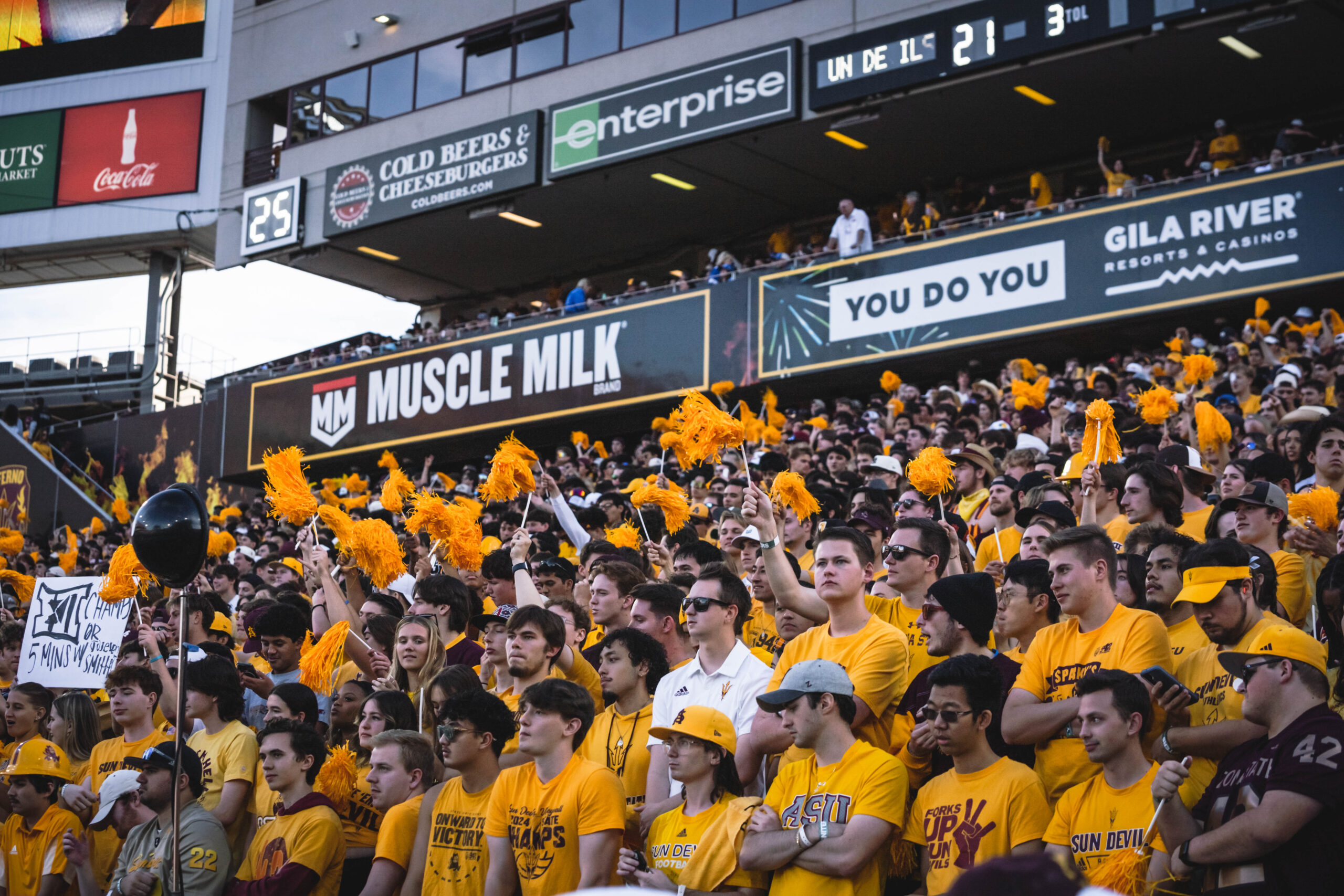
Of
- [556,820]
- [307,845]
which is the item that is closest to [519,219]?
[307,845]

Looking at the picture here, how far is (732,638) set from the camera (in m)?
6.19

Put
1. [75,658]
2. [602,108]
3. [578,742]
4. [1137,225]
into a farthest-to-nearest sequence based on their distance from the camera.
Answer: [602,108], [1137,225], [75,658], [578,742]

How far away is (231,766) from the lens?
7.05 metres

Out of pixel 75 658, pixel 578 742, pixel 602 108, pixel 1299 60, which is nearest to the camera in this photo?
pixel 578 742

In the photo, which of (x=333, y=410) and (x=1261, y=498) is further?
(x=333, y=410)

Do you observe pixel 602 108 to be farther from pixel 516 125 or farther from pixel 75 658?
pixel 75 658

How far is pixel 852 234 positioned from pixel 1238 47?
19.3 feet

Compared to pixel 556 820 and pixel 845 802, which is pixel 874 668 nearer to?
pixel 845 802

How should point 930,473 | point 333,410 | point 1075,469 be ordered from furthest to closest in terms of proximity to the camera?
point 333,410 < point 930,473 < point 1075,469

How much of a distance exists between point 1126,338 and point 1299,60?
5.24 meters

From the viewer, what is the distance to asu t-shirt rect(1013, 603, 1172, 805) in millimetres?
5211

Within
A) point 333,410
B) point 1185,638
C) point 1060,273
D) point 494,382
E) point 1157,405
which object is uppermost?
point 1060,273

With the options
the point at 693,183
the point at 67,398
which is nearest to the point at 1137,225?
the point at 693,183

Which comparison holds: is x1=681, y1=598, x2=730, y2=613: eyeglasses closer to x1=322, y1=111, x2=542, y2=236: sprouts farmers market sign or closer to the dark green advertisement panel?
x1=322, y1=111, x2=542, y2=236: sprouts farmers market sign
